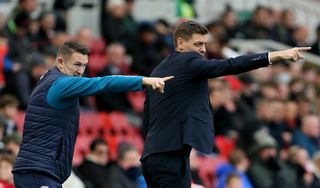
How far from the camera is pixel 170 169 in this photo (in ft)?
31.6

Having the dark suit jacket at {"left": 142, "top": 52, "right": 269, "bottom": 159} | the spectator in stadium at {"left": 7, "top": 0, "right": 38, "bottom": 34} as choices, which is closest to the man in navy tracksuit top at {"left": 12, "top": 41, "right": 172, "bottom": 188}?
the dark suit jacket at {"left": 142, "top": 52, "right": 269, "bottom": 159}

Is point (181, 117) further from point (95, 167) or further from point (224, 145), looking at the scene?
point (224, 145)

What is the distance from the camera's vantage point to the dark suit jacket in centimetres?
959

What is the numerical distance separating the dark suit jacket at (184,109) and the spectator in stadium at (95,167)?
417 centimetres

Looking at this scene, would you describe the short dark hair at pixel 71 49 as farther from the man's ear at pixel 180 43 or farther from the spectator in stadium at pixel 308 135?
the spectator in stadium at pixel 308 135

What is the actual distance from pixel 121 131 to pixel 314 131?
3300 millimetres

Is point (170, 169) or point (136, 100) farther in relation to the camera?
point (136, 100)

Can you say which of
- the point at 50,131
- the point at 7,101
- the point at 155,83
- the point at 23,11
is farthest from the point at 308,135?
the point at 155,83

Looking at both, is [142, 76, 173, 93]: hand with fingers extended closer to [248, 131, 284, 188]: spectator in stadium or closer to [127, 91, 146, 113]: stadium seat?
[248, 131, 284, 188]: spectator in stadium

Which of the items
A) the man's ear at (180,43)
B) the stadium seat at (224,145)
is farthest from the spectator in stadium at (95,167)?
the man's ear at (180,43)

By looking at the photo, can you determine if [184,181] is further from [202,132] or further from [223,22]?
[223,22]

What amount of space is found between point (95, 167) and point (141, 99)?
13.2 ft

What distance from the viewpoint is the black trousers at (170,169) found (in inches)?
380

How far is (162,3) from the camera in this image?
70.4 feet
